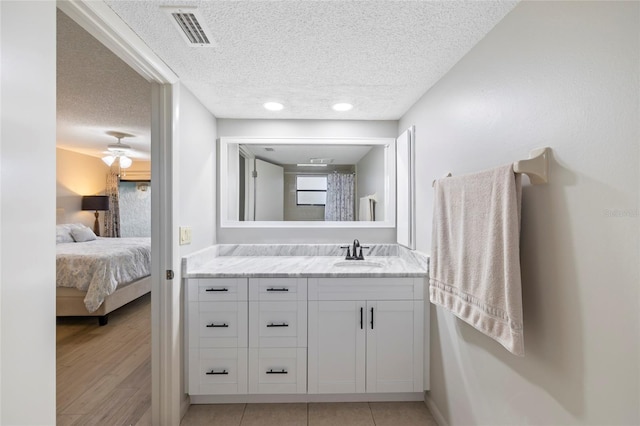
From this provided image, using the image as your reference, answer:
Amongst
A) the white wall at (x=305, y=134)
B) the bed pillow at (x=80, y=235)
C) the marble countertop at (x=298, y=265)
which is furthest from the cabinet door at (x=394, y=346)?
the bed pillow at (x=80, y=235)

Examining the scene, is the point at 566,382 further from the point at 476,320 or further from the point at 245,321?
the point at 245,321

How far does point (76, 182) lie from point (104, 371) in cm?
453

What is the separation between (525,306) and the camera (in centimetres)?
116

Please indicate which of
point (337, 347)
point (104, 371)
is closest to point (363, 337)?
point (337, 347)

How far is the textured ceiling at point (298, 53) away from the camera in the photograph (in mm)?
1232

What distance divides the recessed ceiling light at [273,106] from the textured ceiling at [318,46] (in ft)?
0.28

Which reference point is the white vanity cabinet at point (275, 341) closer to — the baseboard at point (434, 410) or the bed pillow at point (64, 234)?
the baseboard at point (434, 410)

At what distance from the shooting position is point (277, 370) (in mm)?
2002

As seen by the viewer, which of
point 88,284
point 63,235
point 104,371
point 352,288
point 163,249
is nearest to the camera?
point 163,249

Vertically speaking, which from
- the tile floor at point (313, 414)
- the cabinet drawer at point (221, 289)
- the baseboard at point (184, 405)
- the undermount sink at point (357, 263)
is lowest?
the tile floor at point (313, 414)

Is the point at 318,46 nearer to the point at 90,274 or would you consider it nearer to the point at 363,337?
the point at 363,337

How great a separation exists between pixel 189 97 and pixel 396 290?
1.91m

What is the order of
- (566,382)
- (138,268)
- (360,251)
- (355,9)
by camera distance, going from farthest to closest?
1. (138,268)
2. (360,251)
3. (355,9)
4. (566,382)

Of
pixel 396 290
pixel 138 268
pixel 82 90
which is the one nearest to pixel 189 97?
pixel 82 90
